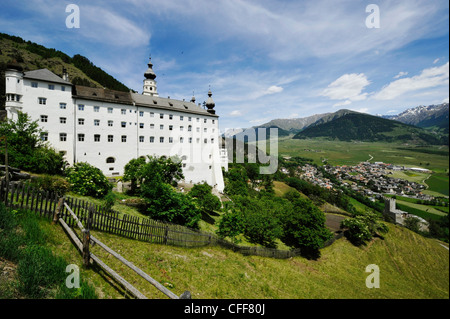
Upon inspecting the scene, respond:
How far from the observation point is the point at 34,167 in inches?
Answer: 771

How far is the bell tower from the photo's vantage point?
50681mm

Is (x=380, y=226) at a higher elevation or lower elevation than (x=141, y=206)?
lower

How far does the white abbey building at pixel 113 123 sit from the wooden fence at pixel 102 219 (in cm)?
2433

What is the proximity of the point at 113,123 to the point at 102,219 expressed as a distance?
31203 millimetres

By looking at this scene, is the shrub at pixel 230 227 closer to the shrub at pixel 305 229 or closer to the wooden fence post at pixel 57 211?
the wooden fence post at pixel 57 211

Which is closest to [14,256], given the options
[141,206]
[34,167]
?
[141,206]

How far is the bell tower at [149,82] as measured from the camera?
50.7m

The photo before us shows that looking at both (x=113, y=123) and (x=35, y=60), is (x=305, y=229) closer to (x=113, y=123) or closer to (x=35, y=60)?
(x=113, y=123)

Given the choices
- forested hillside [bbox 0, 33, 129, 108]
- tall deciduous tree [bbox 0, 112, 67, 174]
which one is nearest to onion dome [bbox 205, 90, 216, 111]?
tall deciduous tree [bbox 0, 112, 67, 174]

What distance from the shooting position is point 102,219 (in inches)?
372

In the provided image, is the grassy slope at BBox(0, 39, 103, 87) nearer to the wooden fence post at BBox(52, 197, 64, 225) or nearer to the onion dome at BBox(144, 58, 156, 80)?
the onion dome at BBox(144, 58, 156, 80)

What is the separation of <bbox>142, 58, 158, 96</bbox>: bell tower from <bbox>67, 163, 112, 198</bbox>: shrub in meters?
39.6
